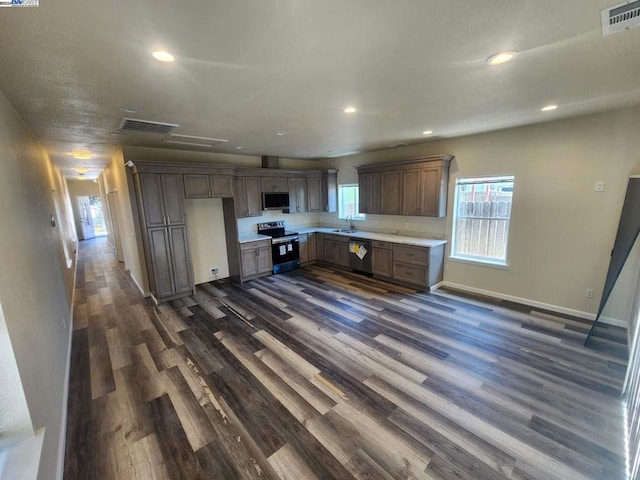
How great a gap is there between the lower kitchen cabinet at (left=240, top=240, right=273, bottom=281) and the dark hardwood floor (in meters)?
1.39

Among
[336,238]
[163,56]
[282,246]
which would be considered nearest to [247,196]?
[282,246]

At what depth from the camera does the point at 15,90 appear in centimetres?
207

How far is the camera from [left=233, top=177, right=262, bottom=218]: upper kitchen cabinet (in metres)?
5.32

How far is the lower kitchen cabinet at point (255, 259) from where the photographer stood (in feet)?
17.6

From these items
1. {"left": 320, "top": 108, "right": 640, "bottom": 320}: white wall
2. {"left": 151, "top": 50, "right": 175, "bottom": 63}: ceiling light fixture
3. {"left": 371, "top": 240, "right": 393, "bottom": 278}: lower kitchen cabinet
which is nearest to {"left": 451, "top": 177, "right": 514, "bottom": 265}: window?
{"left": 320, "top": 108, "right": 640, "bottom": 320}: white wall

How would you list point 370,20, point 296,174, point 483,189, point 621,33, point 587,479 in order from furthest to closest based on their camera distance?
point 296,174 < point 483,189 < point 587,479 < point 621,33 < point 370,20

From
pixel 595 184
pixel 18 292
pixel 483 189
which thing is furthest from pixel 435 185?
pixel 18 292

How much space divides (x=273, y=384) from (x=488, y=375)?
213cm

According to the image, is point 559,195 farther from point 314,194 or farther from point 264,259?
point 264,259

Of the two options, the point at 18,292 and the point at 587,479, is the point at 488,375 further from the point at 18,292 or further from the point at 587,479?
the point at 18,292

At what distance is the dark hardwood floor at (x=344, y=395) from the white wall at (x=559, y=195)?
0.55 meters

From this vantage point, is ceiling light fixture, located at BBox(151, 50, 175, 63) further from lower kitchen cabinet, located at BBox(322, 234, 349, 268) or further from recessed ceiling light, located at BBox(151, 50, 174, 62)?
lower kitchen cabinet, located at BBox(322, 234, 349, 268)

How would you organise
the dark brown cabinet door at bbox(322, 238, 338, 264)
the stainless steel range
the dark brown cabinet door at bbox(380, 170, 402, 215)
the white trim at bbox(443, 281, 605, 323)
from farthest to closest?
the dark brown cabinet door at bbox(322, 238, 338, 264), the stainless steel range, the dark brown cabinet door at bbox(380, 170, 402, 215), the white trim at bbox(443, 281, 605, 323)

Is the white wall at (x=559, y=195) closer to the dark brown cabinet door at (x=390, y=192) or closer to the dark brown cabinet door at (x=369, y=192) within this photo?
the dark brown cabinet door at (x=390, y=192)
